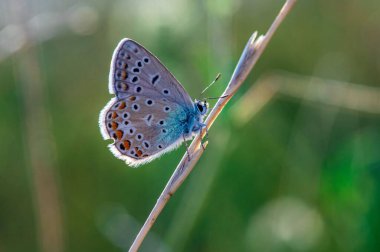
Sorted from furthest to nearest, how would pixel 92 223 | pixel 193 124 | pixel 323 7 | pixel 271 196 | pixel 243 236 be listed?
pixel 323 7 < pixel 92 223 < pixel 271 196 < pixel 243 236 < pixel 193 124

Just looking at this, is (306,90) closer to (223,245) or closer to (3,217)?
(223,245)

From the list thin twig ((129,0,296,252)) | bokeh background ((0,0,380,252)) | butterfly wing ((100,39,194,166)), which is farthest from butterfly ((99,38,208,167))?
thin twig ((129,0,296,252))

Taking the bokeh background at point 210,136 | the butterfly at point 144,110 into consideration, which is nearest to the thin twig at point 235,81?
the butterfly at point 144,110

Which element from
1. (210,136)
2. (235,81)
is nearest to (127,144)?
(235,81)

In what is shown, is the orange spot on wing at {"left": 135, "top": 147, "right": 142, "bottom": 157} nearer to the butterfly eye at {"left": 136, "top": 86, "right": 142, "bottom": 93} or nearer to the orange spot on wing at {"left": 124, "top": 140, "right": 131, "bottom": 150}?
the orange spot on wing at {"left": 124, "top": 140, "right": 131, "bottom": 150}

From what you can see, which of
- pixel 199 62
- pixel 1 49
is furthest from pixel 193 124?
pixel 1 49

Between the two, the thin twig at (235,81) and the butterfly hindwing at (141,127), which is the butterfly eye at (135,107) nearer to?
the butterfly hindwing at (141,127)

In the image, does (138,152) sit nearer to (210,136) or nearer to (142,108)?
(142,108)

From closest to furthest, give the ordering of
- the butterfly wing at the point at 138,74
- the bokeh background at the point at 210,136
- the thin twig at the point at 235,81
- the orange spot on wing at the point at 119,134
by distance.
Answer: the thin twig at the point at 235,81 < the butterfly wing at the point at 138,74 < the orange spot on wing at the point at 119,134 < the bokeh background at the point at 210,136
